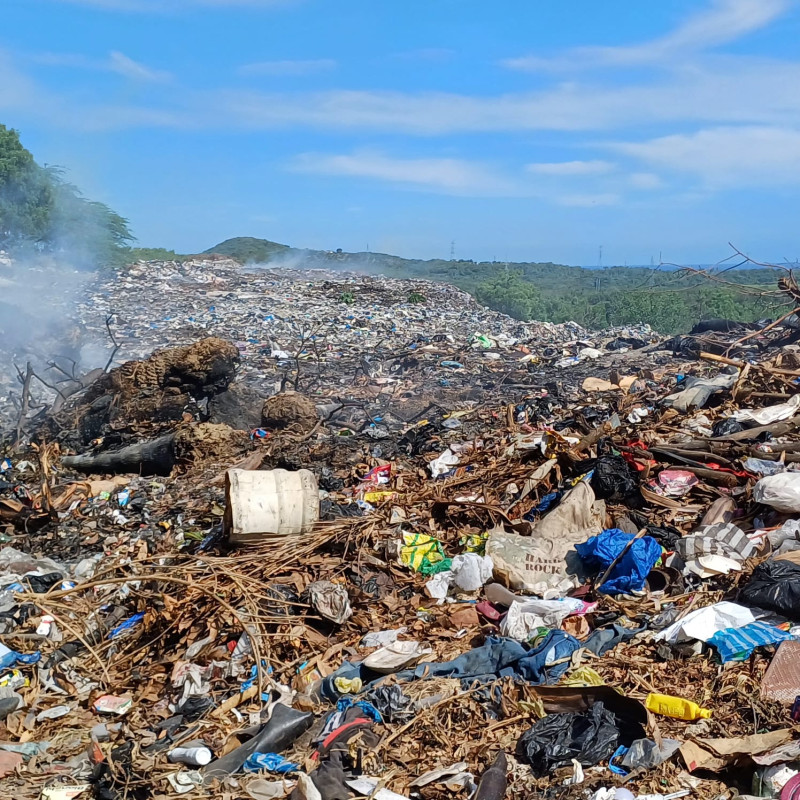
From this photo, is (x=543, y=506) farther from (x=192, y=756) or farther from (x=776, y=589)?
(x=192, y=756)

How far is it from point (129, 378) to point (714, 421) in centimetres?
592

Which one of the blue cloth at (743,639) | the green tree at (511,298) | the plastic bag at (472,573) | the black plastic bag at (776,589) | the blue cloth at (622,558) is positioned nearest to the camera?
the blue cloth at (743,639)

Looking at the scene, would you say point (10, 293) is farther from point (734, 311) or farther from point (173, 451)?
point (734, 311)

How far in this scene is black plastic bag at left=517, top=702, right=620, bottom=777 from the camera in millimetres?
2832

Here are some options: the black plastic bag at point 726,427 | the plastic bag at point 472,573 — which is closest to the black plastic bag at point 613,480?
the plastic bag at point 472,573

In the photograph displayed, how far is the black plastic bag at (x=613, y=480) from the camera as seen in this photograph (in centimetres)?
500

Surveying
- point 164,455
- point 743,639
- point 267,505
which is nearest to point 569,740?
point 743,639

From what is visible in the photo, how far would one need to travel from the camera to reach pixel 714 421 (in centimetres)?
625

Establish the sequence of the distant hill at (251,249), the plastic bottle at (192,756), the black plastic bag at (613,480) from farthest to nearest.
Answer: the distant hill at (251,249) < the black plastic bag at (613,480) < the plastic bottle at (192,756)

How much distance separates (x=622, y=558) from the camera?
4.23 meters

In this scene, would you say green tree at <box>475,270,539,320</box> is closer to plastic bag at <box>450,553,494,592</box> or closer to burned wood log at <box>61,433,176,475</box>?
burned wood log at <box>61,433,176,475</box>

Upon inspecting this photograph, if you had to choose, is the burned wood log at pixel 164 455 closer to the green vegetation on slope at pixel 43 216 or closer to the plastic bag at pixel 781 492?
the plastic bag at pixel 781 492

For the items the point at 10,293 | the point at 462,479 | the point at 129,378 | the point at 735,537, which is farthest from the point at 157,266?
the point at 735,537

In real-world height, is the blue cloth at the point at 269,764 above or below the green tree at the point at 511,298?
below
